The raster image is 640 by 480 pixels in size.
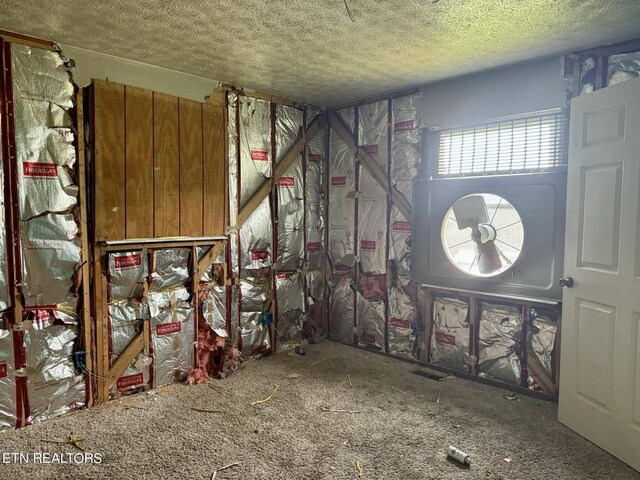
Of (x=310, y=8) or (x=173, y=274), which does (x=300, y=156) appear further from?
(x=310, y=8)

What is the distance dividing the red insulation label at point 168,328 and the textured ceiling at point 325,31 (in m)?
1.87

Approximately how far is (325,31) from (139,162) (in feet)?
4.88

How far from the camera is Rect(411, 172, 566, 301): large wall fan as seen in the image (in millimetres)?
2865

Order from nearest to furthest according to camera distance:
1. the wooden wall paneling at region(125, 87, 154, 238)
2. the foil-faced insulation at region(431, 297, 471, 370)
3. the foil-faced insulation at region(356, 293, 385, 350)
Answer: the wooden wall paneling at region(125, 87, 154, 238) < the foil-faced insulation at region(431, 297, 471, 370) < the foil-faced insulation at region(356, 293, 385, 350)

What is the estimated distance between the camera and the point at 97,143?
2.72 meters

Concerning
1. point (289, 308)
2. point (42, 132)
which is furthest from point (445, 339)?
point (42, 132)

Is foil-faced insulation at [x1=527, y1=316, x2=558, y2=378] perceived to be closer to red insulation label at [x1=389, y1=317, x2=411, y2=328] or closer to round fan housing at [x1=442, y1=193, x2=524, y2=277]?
round fan housing at [x1=442, y1=193, x2=524, y2=277]

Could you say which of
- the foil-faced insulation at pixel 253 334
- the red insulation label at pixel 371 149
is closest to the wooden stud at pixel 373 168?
the red insulation label at pixel 371 149

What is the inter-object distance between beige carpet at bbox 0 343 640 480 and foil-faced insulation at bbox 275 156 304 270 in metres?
1.12

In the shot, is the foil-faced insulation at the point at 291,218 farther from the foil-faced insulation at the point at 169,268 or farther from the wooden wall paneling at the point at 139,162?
the wooden wall paneling at the point at 139,162

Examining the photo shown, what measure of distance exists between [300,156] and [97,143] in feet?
6.00

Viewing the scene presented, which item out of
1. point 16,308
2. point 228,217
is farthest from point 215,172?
point 16,308

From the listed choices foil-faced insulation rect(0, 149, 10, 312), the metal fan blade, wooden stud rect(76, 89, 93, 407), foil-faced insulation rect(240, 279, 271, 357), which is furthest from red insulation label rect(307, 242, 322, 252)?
foil-faced insulation rect(0, 149, 10, 312)

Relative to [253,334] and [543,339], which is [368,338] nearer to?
[253,334]
